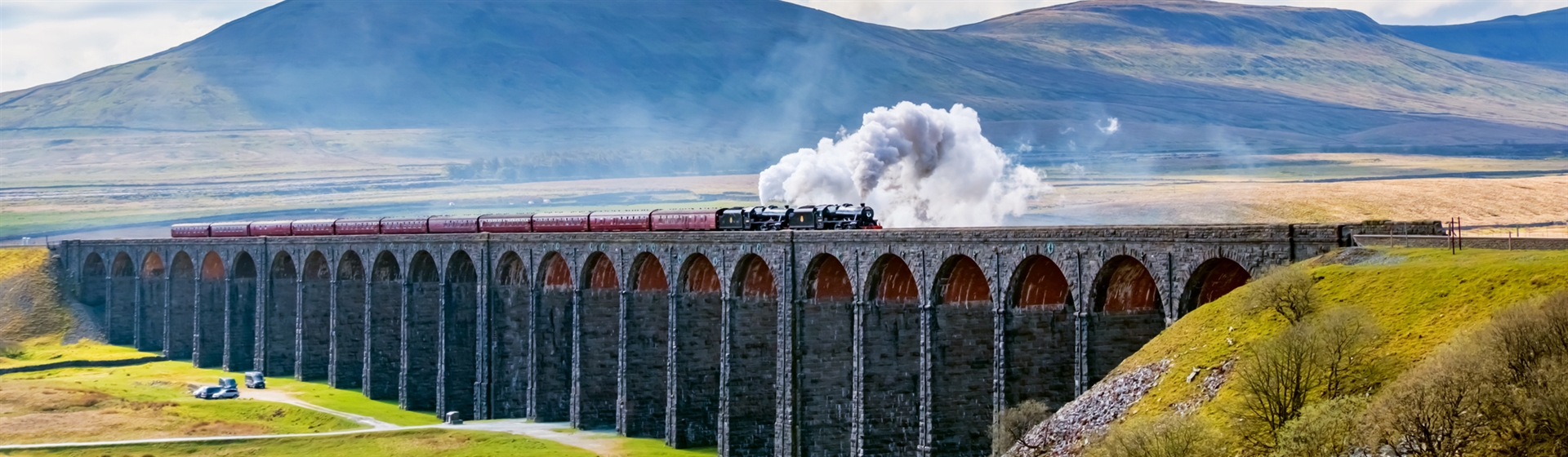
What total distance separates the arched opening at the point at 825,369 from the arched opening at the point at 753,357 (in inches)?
172

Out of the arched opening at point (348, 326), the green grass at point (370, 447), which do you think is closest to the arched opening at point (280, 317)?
the arched opening at point (348, 326)

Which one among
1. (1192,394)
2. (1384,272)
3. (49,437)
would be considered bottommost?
(49,437)

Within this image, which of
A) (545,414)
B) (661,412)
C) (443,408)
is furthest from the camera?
(443,408)

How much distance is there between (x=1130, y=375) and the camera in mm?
42469

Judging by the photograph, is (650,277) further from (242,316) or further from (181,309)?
(181,309)

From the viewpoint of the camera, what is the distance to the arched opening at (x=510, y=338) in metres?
82.4

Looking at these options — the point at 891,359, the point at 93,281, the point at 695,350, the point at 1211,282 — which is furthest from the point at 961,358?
the point at 93,281

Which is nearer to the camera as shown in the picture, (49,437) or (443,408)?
(49,437)

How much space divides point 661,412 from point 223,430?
20259mm

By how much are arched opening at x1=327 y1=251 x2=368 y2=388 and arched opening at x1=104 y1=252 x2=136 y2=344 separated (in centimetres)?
3241

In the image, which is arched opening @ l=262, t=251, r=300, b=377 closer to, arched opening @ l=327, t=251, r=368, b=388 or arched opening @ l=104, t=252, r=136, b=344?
arched opening @ l=327, t=251, r=368, b=388

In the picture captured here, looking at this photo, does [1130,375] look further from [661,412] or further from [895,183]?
[895,183]

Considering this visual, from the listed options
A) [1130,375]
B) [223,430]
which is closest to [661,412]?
[223,430]

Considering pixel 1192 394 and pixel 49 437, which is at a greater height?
pixel 1192 394
